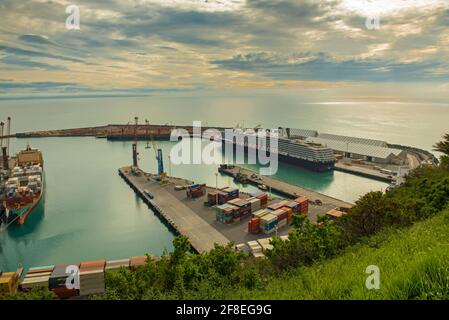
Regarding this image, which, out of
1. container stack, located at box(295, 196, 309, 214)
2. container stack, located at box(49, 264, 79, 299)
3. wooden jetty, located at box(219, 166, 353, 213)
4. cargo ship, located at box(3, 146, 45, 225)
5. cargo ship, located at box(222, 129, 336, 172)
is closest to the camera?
container stack, located at box(49, 264, 79, 299)

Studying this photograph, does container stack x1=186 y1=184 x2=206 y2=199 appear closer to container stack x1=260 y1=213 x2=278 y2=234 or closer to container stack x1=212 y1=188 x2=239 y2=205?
container stack x1=212 y1=188 x2=239 y2=205

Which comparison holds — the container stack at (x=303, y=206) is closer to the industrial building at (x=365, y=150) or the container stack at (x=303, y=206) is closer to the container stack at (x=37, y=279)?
the container stack at (x=37, y=279)

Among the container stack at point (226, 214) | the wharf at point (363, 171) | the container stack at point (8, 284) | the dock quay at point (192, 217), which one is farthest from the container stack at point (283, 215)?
the wharf at point (363, 171)

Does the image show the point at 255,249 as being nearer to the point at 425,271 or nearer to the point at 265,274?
the point at 265,274

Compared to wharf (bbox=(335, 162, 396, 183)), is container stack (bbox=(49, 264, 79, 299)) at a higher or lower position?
lower

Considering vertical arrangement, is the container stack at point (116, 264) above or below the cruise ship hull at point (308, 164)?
below

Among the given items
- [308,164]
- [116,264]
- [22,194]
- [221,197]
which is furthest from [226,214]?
[308,164]

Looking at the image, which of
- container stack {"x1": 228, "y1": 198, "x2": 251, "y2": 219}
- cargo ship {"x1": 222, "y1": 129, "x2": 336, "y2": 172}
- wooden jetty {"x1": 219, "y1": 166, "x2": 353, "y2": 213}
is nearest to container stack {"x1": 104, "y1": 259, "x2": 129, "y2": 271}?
container stack {"x1": 228, "y1": 198, "x2": 251, "y2": 219}
